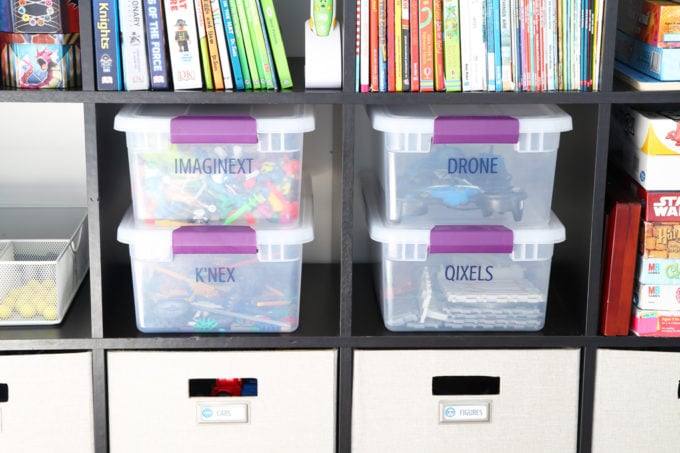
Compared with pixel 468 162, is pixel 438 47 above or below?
above

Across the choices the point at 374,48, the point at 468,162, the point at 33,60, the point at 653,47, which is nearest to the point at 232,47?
the point at 374,48

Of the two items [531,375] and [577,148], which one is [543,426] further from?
[577,148]

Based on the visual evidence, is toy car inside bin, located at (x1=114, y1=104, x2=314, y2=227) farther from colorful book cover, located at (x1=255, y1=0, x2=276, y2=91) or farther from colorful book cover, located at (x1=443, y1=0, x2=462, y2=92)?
colorful book cover, located at (x1=443, y1=0, x2=462, y2=92)

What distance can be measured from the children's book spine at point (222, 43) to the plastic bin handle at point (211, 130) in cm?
6

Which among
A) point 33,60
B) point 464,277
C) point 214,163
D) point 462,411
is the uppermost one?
point 33,60

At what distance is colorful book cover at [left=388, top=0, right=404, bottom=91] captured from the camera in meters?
1.85

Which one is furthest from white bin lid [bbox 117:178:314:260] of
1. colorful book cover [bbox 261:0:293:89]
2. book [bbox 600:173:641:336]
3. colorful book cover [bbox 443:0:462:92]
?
book [bbox 600:173:641:336]

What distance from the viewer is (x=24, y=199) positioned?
7.68 ft

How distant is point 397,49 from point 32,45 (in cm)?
62

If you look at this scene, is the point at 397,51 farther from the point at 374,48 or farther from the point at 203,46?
the point at 203,46

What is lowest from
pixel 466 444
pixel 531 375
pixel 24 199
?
pixel 466 444

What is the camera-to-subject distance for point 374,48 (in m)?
1.86

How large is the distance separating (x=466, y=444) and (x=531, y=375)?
173 mm

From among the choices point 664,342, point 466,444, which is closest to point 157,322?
point 466,444
